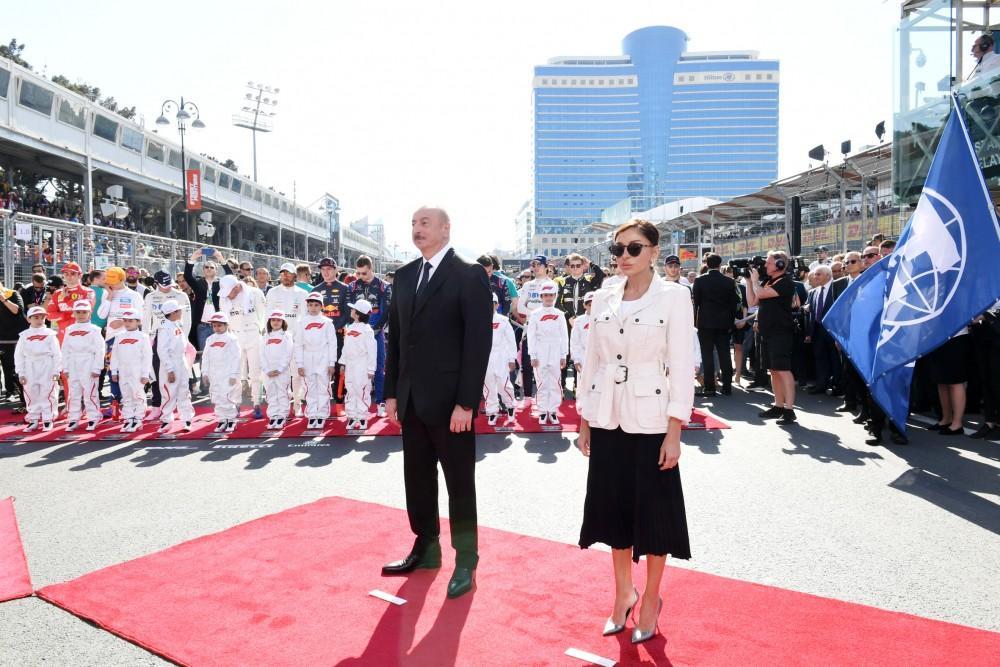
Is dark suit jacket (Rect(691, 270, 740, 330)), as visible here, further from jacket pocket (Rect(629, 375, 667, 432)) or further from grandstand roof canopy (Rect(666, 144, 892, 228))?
jacket pocket (Rect(629, 375, 667, 432))

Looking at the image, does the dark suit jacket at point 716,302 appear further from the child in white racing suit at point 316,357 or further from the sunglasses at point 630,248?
the sunglasses at point 630,248

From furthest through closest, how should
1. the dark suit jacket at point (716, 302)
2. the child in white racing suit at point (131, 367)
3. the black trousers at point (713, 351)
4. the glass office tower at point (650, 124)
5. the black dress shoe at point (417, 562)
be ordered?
1. the glass office tower at point (650, 124)
2. the black trousers at point (713, 351)
3. the dark suit jacket at point (716, 302)
4. the child in white racing suit at point (131, 367)
5. the black dress shoe at point (417, 562)

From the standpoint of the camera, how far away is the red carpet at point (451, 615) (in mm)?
2980

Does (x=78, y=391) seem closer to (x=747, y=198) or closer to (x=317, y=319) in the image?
(x=317, y=319)

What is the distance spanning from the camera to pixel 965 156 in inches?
242

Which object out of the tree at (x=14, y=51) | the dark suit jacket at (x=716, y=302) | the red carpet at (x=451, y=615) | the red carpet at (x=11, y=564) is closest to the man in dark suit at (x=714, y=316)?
the dark suit jacket at (x=716, y=302)

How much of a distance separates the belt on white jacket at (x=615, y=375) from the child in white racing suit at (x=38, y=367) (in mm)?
8063

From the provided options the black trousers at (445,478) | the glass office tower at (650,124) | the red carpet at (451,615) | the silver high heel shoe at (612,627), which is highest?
the glass office tower at (650,124)

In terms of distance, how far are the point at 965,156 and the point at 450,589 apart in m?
5.85

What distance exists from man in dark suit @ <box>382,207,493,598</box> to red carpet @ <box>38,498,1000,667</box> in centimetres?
34

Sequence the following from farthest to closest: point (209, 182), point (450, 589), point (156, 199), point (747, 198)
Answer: point (209, 182) → point (156, 199) → point (747, 198) → point (450, 589)

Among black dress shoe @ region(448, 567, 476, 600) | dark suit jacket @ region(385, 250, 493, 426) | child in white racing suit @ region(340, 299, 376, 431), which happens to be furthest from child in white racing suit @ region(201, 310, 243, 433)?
black dress shoe @ region(448, 567, 476, 600)

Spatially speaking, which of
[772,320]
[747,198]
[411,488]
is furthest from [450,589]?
[747,198]

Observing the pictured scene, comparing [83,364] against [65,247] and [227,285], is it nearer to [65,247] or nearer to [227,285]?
[227,285]
